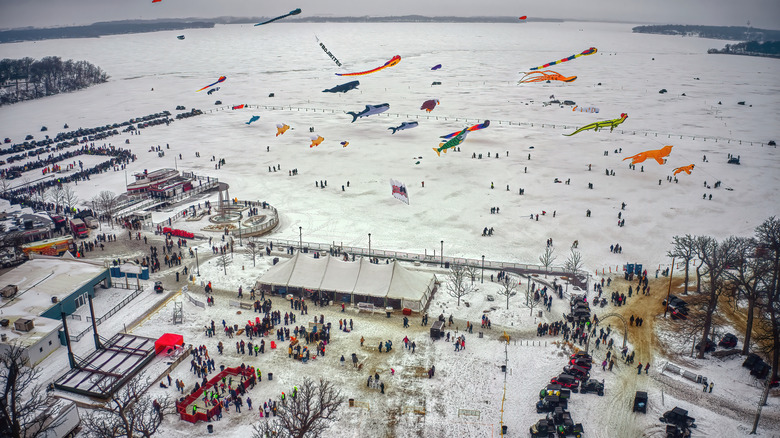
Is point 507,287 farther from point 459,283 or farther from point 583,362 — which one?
point 583,362

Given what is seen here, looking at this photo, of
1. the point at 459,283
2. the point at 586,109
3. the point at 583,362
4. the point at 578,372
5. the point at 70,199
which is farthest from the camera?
the point at 586,109

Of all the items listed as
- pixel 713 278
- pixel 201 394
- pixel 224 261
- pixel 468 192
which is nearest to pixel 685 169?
pixel 468 192

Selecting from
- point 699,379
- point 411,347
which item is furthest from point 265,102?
point 699,379

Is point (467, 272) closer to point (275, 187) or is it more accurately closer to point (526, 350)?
point (526, 350)

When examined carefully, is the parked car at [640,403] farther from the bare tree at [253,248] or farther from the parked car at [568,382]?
the bare tree at [253,248]

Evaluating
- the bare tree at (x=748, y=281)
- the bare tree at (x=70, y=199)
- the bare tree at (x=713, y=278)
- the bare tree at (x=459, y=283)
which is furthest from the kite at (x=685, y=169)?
the bare tree at (x=70, y=199)

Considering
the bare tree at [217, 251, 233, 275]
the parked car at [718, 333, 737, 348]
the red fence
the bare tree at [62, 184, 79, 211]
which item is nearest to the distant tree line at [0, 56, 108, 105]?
the bare tree at [62, 184, 79, 211]
